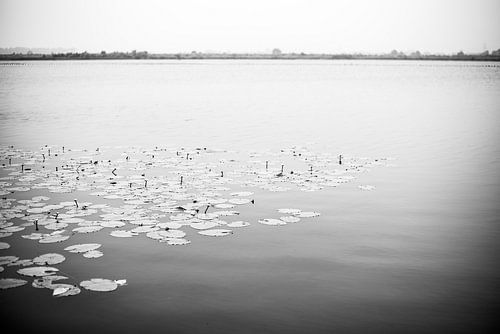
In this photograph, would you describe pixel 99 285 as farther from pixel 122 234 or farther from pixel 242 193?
pixel 242 193

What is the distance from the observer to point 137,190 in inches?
385

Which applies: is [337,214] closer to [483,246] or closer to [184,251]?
[483,246]

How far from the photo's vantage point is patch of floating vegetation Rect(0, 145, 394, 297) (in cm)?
705

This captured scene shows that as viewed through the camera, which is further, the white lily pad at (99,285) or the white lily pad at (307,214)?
the white lily pad at (307,214)

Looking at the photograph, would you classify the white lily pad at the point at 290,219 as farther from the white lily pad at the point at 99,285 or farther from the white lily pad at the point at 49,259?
the white lily pad at the point at 49,259

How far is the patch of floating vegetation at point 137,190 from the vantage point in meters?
7.05

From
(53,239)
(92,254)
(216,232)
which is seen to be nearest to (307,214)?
(216,232)

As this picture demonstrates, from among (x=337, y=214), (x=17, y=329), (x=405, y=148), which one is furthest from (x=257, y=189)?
(x=405, y=148)

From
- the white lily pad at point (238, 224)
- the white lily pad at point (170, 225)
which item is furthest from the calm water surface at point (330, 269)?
the white lily pad at point (170, 225)

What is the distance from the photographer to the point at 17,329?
4789 millimetres

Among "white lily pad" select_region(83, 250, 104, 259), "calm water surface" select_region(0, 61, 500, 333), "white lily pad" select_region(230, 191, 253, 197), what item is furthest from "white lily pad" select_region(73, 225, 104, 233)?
"white lily pad" select_region(230, 191, 253, 197)

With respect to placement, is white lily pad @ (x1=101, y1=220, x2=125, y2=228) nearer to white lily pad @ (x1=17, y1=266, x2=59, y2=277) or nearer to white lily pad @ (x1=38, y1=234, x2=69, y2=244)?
white lily pad @ (x1=38, y1=234, x2=69, y2=244)

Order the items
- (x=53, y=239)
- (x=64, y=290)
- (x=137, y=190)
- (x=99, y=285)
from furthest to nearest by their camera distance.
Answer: (x=137, y=190) → (x=53, y=239) → (x=99, y=285) → (x=64, y=290)

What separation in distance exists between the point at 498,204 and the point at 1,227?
921 cm
